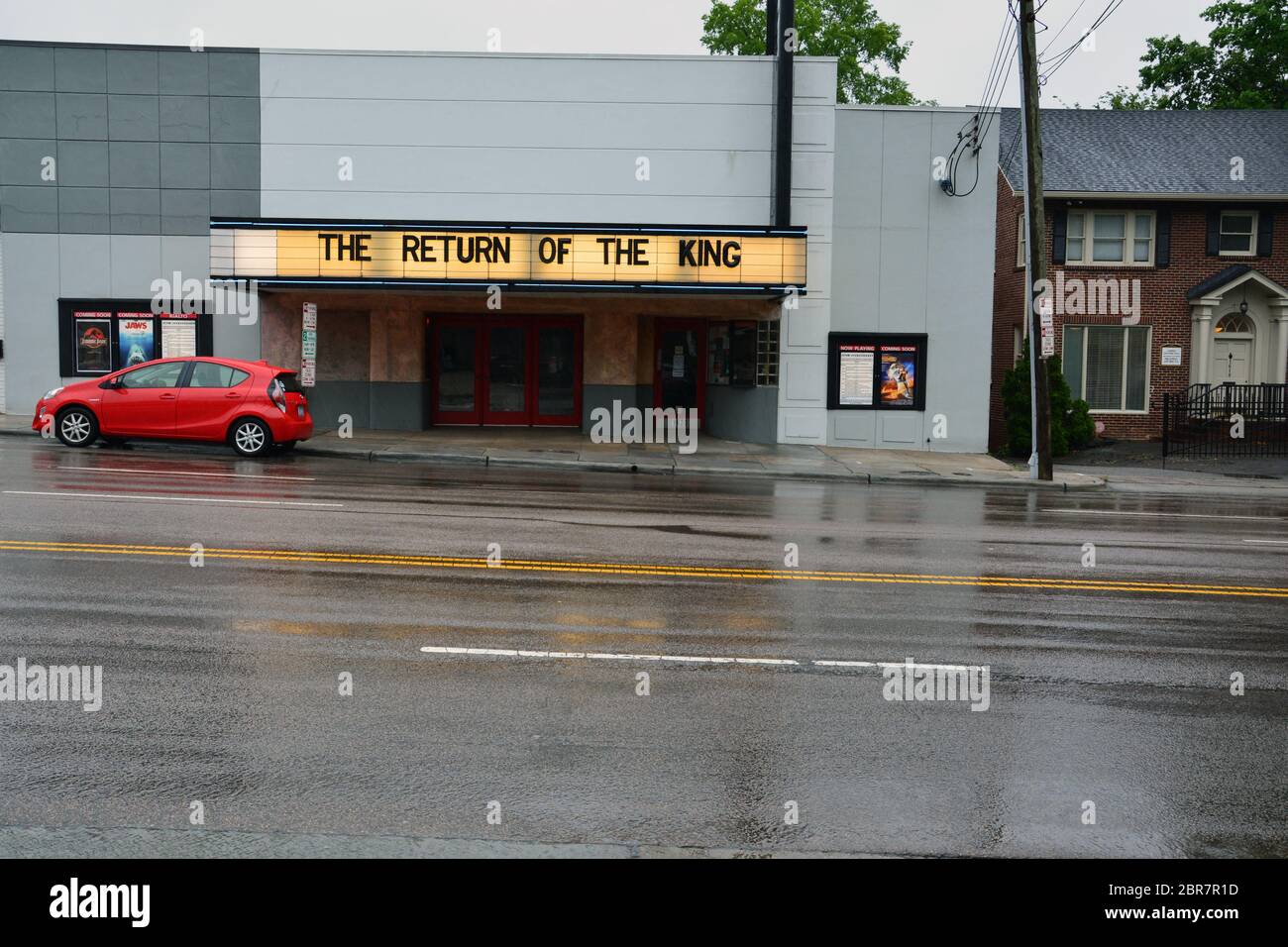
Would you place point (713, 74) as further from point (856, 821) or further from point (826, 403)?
point (856, 821)

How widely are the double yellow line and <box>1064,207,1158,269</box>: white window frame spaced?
2197 centimetres

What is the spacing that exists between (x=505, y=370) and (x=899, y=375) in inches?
339

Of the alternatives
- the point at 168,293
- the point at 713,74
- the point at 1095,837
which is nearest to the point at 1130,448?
the point at 713,74

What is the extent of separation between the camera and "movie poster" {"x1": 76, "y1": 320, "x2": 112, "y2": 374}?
988 inches

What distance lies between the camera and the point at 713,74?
24.7m

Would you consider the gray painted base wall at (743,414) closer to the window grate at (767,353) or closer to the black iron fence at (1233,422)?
the window grate at (767,353)

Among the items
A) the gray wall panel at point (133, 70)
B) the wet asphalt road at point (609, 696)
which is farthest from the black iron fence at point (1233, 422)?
the gray wall panel at point (133, 70)

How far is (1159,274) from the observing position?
1232 inches

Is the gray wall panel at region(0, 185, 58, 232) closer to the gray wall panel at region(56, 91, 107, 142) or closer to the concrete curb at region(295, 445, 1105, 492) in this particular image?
the gray wall panel at region(56, 91, 107, 142)

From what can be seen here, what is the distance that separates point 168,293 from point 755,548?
677 inches

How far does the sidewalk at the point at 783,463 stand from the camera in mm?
21359

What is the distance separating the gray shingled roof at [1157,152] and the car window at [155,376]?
21360mm

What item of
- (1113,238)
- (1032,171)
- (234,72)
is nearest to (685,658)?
(1032,171)

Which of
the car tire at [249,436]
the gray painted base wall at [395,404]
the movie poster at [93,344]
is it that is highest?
the movie poster at [93,344]
